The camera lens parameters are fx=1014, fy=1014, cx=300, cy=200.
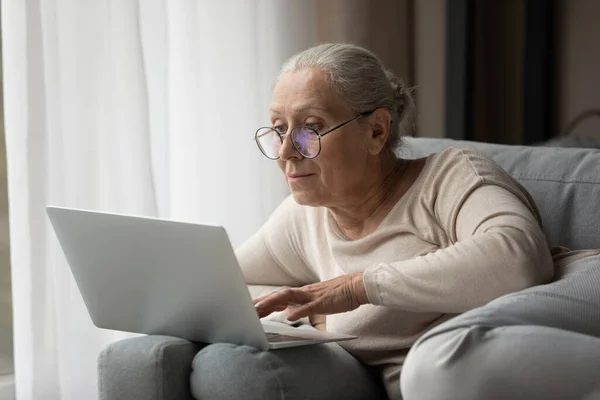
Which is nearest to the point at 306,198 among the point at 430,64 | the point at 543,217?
the point at 543,217

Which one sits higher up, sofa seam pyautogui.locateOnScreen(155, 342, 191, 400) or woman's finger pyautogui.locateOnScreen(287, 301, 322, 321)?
woman's finger pyautogui.locateOnScreen(287, 301, 322, 321)

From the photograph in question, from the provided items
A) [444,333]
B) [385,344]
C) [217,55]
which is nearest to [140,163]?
[217,55]

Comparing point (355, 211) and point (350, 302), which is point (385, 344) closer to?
point (350, 302)

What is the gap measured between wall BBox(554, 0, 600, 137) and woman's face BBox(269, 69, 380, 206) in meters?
2.20

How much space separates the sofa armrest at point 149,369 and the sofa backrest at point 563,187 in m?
0.70

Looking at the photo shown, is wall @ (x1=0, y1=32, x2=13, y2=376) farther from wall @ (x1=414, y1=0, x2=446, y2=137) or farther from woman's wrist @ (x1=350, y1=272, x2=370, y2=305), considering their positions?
wall @ (x1=414, y1=0, x2=446, y2=137)

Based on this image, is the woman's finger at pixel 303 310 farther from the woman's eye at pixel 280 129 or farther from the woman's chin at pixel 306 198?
the woman's eye at pixel 280 129

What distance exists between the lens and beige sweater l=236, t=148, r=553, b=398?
1659 mm

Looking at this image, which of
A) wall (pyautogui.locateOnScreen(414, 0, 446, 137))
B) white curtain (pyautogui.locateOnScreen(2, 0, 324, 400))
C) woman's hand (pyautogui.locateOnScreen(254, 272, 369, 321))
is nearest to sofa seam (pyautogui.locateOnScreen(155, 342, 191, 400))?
woman's hand (pyautogui.locateOnScreen(254, 272, 369, 321))

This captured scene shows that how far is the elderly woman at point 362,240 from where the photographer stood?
1.66 meters

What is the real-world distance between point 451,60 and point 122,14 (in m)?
1.54

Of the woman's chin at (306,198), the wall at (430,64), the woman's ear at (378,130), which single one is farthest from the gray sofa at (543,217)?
the wall at (430,64)

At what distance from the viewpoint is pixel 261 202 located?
3045 millimetres

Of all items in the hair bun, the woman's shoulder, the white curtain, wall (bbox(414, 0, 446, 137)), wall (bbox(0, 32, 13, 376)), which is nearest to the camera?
the woman's shoulder
